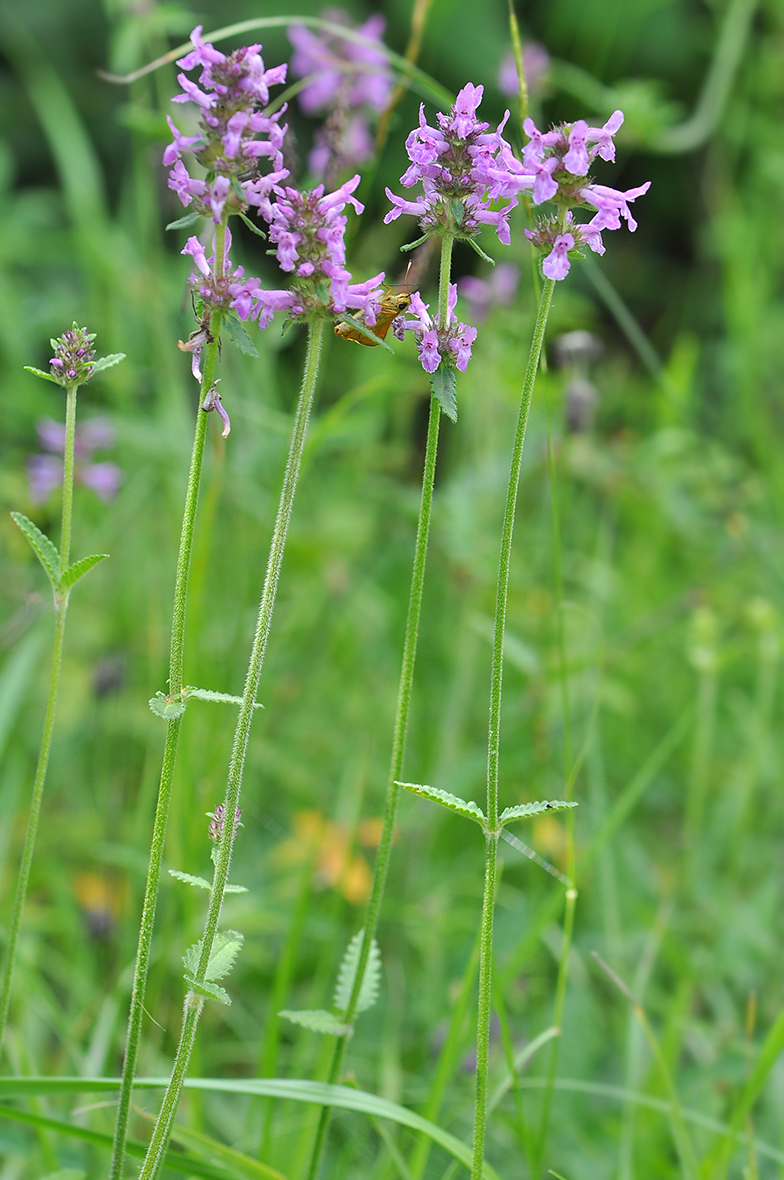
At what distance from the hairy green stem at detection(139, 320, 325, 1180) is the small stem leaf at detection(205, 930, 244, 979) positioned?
0.04ft

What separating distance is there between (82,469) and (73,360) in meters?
1.16

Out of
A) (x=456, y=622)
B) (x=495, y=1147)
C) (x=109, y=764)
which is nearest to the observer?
(x=495, y=1147)

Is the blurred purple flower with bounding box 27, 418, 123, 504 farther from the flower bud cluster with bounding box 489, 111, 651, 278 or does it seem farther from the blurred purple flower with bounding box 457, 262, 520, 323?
the flower bud cluster with bounding box 489, 111, 651, 278

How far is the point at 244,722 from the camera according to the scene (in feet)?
2.59

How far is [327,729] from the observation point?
217 cm

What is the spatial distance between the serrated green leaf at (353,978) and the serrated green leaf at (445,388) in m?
0.46

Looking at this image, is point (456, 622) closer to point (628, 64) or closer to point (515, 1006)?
point (515, 1006)

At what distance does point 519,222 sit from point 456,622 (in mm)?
865

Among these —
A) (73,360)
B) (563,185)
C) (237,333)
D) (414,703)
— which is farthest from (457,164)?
(414,703)

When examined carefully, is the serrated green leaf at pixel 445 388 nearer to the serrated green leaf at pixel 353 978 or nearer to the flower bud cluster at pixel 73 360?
the flower bud cluster at pixel 73 360

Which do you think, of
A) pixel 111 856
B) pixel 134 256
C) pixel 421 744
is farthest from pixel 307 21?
pixel 134 256

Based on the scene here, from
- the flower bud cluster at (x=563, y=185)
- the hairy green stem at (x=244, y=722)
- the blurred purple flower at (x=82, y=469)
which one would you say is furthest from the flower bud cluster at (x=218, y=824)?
Result: the blurred purple flower at (x=82, y=469)

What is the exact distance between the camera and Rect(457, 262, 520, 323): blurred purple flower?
2.04 meters

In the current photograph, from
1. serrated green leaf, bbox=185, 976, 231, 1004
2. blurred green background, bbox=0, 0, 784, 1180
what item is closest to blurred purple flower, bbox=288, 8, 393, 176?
blurred green background, bbox=0, 0, 784, 1180
